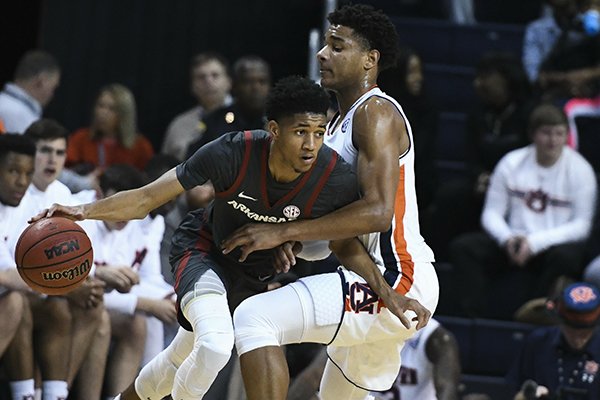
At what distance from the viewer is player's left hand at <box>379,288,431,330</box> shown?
5621 mm

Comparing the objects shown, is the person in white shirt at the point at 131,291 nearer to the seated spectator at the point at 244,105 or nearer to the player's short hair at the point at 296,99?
the seated spectator at the point at 244,105

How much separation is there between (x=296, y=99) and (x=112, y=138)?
14.2 ft

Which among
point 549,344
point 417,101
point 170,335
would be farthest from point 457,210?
point 170,335

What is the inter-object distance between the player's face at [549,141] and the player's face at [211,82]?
2.33 m

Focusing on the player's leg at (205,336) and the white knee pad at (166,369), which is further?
the white knee pad at (166,369)

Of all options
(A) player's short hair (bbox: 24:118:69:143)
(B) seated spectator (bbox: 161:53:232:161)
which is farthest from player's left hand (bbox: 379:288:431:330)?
(B) seated spectator (bbox: 161:53:232:161)

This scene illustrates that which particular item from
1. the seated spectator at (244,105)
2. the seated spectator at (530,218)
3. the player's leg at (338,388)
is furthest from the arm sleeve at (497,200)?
the player's leg at (338,388)

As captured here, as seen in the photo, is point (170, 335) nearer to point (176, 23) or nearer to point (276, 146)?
point (276, 146)

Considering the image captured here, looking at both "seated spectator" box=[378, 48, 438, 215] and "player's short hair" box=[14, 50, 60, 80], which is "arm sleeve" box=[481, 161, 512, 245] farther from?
"player's short hair" box=[14, 50, 60, 80]

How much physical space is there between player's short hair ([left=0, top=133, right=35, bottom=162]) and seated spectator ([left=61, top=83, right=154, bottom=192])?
225 centimetres

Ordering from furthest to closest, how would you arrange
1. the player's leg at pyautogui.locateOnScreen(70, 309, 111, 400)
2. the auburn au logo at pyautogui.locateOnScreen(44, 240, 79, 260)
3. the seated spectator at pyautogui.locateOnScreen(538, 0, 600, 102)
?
the seated spectator at pyautogui.locateOnScreen(538, 0, 600, 102), the player's leg at pyautogui.locateOnScreen(70, 309, 111, 400), the auburn au logo at pyautogui.locateOnScreen(44, 240, 79, 260)

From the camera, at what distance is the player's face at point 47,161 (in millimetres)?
7613

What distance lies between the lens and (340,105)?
597cm

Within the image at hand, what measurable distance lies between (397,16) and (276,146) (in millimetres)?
6070
